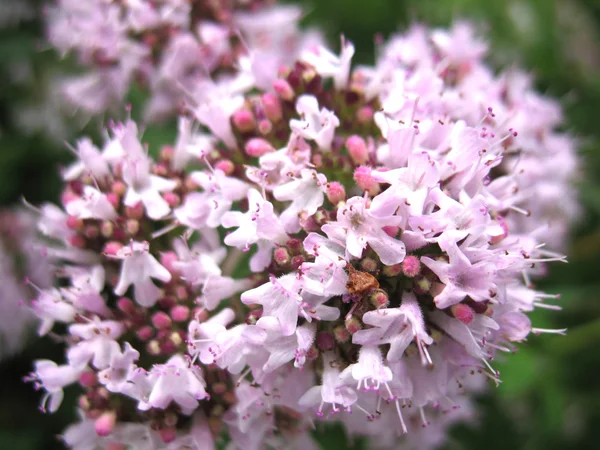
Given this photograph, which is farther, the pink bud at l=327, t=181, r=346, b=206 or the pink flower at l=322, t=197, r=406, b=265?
the pink bud at l=327, t=181, r=346, b=206

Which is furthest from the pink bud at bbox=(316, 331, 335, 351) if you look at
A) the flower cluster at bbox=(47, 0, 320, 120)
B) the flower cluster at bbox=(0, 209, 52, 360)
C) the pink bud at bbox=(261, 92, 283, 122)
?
the flower cluster at bbox=(0, 209, 52, 360)

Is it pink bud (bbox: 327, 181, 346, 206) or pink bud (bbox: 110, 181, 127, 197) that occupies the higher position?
pink bud (bbox: 327, 181, 346, 206)

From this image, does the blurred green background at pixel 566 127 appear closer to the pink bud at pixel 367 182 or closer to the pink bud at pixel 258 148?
the pink bud at pixel 258 148

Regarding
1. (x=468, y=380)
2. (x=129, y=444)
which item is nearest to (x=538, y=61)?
(x=468, y=380)

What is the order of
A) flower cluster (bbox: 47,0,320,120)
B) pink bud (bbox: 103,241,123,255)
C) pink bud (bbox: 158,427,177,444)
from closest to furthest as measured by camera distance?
1. pink bud (bbox: 158,427,177,444)
2. pink bud (bbox: 103,241,123,255)
3. flower cluster (bbox: 47,0,320,120)

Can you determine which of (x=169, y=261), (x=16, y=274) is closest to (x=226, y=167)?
(x=169, y=261)

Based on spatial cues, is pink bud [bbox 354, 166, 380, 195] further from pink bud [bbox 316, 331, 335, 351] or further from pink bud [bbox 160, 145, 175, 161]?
pink bud [bbox 160, 145, 175, 161]

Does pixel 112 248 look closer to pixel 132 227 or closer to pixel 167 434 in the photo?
pixel 132 227

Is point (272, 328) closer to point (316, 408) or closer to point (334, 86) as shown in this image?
point (316, 408)
